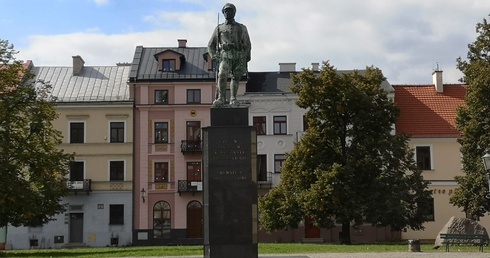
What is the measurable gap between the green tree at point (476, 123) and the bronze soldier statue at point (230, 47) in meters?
15.6

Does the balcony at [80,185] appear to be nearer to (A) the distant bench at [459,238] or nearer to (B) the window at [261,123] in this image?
(B) the window at [261,123]

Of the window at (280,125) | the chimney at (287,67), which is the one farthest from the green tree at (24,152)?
the chimney at (287,67)

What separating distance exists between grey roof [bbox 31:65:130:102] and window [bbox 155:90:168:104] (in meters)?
1.80

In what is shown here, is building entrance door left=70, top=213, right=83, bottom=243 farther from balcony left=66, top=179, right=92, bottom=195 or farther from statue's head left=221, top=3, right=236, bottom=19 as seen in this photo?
statue's head left=221, top=3, right=236, bottom=19

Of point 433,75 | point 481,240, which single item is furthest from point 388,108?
point 433,75

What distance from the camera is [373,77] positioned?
35594 millimetres

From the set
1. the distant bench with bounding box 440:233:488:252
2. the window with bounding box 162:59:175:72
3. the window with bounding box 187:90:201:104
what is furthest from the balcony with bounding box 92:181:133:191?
the distant bench with bounding box 440:233:488:252

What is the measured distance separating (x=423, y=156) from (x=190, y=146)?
14.4 metres

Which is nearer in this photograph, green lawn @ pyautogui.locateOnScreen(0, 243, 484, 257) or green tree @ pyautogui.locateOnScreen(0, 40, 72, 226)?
green lawn @ pyautogui.locateOnScreen(0, 243, 484, 257)

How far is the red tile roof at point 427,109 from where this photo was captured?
151 ft

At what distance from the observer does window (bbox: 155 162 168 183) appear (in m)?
46.1

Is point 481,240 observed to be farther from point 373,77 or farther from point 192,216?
point 192,216

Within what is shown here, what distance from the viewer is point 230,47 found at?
1984 centimetres

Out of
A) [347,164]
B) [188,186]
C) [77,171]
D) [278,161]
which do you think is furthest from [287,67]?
[347,164]
